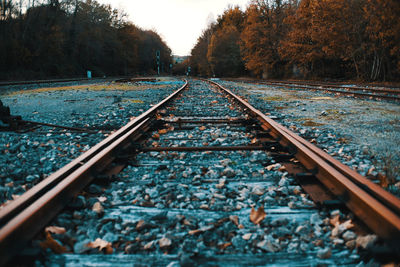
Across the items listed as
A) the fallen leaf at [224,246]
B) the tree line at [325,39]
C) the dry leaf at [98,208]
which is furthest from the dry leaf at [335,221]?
the tree line at [325,39]

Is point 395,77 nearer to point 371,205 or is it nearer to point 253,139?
point 253,139

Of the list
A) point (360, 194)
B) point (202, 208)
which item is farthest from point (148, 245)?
point (360, 194)

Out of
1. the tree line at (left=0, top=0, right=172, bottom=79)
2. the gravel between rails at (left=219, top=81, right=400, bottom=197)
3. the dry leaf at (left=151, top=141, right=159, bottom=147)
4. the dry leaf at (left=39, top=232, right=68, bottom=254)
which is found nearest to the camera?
the dry leaf at (left=39, top=232, right=68, bottom=254)

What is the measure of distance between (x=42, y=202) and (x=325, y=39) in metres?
26.0

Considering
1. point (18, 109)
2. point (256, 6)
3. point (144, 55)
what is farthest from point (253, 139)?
point (144, 55)

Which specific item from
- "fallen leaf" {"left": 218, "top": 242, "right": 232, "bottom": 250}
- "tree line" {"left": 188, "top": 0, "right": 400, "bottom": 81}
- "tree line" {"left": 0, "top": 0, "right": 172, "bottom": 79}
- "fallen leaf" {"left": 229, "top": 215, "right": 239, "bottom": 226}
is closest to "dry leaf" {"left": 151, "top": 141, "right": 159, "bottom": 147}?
"fallen leaf" {"left": 229, "top": 215, "right": 239, "bottom": 226}

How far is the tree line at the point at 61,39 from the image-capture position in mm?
29594

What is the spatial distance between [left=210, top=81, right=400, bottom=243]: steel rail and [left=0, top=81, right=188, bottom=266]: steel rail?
1812mm

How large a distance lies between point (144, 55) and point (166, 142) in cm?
8561

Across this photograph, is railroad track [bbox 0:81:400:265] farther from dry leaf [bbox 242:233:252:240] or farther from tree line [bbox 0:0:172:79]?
tree line [bbox 0:0:172:79]

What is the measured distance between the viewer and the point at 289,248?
5.12ft

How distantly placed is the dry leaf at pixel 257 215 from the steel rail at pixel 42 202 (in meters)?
1.22

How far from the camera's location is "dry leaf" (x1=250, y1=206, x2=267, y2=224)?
1819mm

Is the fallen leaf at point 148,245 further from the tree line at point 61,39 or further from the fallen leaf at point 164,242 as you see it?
the tree line at point 61,39
